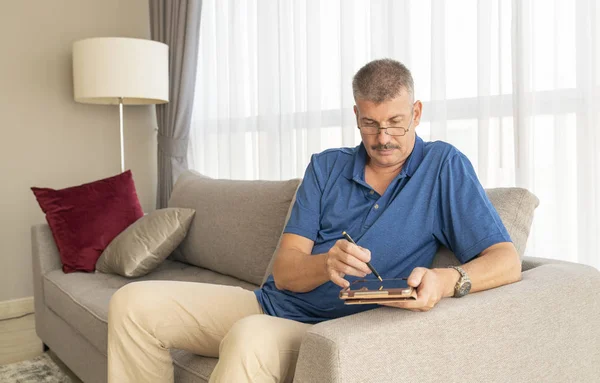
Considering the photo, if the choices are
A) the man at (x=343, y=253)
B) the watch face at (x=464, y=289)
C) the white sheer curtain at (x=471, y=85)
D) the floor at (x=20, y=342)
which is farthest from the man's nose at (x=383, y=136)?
the floor at (x=20, y=342)

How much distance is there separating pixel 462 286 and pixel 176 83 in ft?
10.1

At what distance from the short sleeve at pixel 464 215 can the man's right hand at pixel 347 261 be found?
30cm

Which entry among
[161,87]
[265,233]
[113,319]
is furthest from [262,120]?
[113,319]

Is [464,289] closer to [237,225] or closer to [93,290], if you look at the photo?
[237,225]

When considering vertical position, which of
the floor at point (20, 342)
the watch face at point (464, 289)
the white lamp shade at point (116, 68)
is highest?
the white lamp shade at point (116, 68)

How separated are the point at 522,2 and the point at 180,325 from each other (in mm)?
1518

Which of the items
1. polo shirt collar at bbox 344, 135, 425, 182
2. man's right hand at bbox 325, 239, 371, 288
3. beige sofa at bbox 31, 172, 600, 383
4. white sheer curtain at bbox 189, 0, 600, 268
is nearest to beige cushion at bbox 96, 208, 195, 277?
beige sofa at bbox 31, 172, 600, 383

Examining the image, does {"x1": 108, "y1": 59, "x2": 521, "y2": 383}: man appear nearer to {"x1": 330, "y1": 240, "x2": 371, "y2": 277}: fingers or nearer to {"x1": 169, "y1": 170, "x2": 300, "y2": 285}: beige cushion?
{"x1": 330, "y1": 240, "x2": 371, "y2": 277}: fingers

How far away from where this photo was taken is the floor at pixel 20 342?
3.10 m

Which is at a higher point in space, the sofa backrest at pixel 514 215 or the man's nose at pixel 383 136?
the man's nose at pixel 383 136

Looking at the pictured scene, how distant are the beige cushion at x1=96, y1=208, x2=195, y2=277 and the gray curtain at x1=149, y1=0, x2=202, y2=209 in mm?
1224

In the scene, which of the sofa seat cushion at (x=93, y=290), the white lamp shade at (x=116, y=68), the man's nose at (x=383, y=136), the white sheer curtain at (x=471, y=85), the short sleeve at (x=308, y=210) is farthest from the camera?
the white lamp shade at (x=116, y=68)

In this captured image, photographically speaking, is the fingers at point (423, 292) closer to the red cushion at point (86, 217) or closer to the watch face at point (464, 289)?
the watch face at point (464, 289)

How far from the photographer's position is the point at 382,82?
160cm
